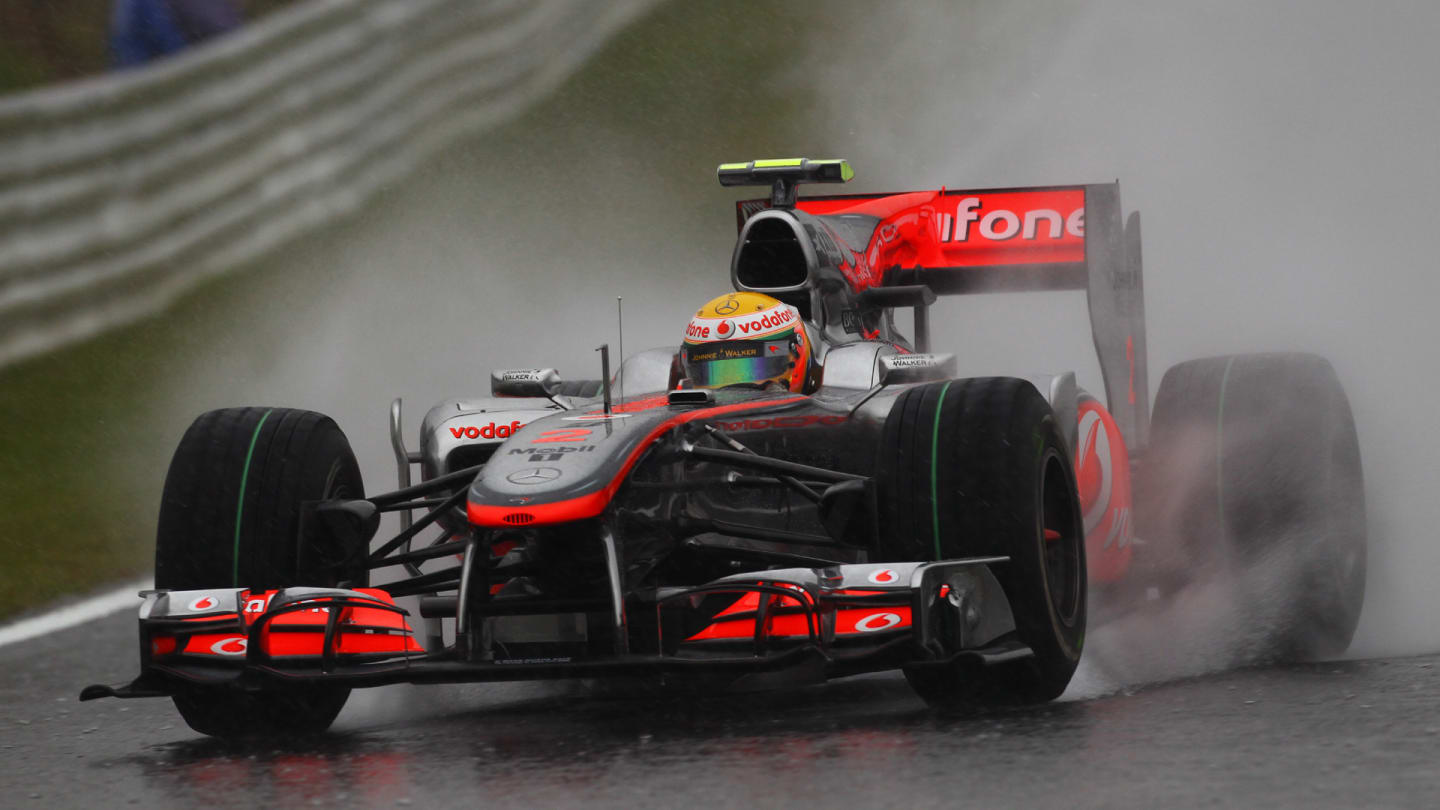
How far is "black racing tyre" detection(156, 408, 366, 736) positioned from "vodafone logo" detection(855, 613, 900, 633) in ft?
6.71

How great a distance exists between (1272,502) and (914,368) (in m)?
2.10

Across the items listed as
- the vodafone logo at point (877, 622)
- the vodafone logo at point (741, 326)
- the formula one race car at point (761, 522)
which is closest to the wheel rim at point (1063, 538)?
the formula one race car at point (761, 522)

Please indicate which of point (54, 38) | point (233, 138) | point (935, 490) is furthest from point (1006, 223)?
point (54, 38)

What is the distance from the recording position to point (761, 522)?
25.3 ft

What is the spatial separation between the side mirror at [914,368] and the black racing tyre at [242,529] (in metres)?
2.37

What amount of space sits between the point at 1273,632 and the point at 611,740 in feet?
12.7

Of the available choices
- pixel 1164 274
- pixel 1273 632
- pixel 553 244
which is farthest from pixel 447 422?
pixel 553 244

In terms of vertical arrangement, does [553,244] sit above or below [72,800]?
above

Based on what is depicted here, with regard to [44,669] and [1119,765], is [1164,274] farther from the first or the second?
[1119,765]

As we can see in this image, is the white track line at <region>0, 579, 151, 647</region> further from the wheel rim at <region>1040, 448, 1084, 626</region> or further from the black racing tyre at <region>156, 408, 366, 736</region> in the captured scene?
the wheel rim at <region>1040, 448, 1084, 626</region>


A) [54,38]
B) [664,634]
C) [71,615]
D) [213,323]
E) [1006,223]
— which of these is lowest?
[71,615]

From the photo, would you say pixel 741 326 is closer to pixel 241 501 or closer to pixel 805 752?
pixel 241 501

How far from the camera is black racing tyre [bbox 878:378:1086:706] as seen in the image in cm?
657

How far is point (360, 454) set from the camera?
1466 centimetres
